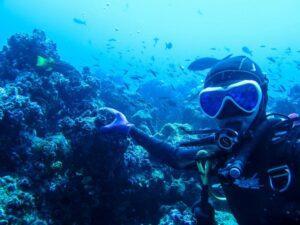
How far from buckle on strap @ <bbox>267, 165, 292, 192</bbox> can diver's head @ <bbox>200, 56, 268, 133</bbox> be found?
0.66 meters

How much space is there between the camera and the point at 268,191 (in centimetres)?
325

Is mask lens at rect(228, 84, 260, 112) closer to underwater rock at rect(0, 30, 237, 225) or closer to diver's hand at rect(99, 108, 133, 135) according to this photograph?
diver's hand at rect(99, 108, 133, 135)

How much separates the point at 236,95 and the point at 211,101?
0.42 metres

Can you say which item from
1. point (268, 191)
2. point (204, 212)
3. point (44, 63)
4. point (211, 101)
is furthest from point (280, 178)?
point (44, 63)

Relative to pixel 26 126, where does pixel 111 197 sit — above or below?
below

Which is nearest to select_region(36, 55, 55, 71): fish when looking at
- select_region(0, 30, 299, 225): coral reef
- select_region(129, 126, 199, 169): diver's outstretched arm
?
select_region(0, 30, 299, 225): coral reef

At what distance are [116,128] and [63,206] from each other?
1.66 metres

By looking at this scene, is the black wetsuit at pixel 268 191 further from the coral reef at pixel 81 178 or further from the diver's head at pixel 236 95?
the coral reef at pixel 81 178

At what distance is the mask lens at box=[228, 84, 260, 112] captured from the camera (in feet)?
11.9

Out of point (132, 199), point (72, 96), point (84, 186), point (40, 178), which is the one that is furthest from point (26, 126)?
point (72, 96)

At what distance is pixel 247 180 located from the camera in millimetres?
3348

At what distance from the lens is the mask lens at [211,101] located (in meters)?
3.86

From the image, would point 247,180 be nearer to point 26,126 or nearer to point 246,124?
point 246,124

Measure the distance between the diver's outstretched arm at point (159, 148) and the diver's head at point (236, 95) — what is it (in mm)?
937
